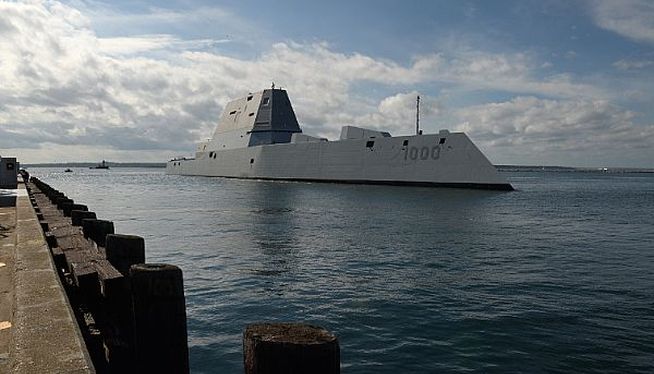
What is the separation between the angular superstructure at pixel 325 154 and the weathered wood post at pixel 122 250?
42.8m

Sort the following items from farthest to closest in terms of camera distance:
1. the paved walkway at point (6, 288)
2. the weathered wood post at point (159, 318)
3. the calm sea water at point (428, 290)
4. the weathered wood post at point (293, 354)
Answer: the calm sea water at point (428, 290)
the weathered wood post at point (159, 318)
the paved walkway at point (6, 288)
the weathered wood post at point (293, 354)

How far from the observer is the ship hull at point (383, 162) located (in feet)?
155

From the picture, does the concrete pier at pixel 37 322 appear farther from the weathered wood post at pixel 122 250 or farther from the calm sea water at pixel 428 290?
the calm sea water at pixel 428 290

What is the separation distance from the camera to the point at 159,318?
411cm

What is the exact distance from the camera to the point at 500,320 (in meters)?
8.55

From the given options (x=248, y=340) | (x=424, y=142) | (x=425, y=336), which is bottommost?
(x=425, y=336)

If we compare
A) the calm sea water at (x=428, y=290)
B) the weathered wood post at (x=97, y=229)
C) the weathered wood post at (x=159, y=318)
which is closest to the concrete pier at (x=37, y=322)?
the weathered wood post at (x=159, y=318)

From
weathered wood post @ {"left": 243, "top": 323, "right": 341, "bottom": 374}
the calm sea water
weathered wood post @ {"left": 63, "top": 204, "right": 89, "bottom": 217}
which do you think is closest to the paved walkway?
weathered wood post @ {"left": 63, "top": 204, "right": 89, "bottom": 217}

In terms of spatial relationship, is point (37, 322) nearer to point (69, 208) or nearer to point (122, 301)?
point (122, 301)

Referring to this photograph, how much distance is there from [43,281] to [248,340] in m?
3.71

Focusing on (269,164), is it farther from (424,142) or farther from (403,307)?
(403,307)

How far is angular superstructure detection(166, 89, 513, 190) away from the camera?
4775cm

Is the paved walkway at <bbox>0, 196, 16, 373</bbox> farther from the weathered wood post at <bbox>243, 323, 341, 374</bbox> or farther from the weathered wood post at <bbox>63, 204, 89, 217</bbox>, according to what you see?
the weathered wood post at <bbox>243, 323, 341, 374</bbox>

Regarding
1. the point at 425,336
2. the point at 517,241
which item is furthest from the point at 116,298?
the point at 517,241
